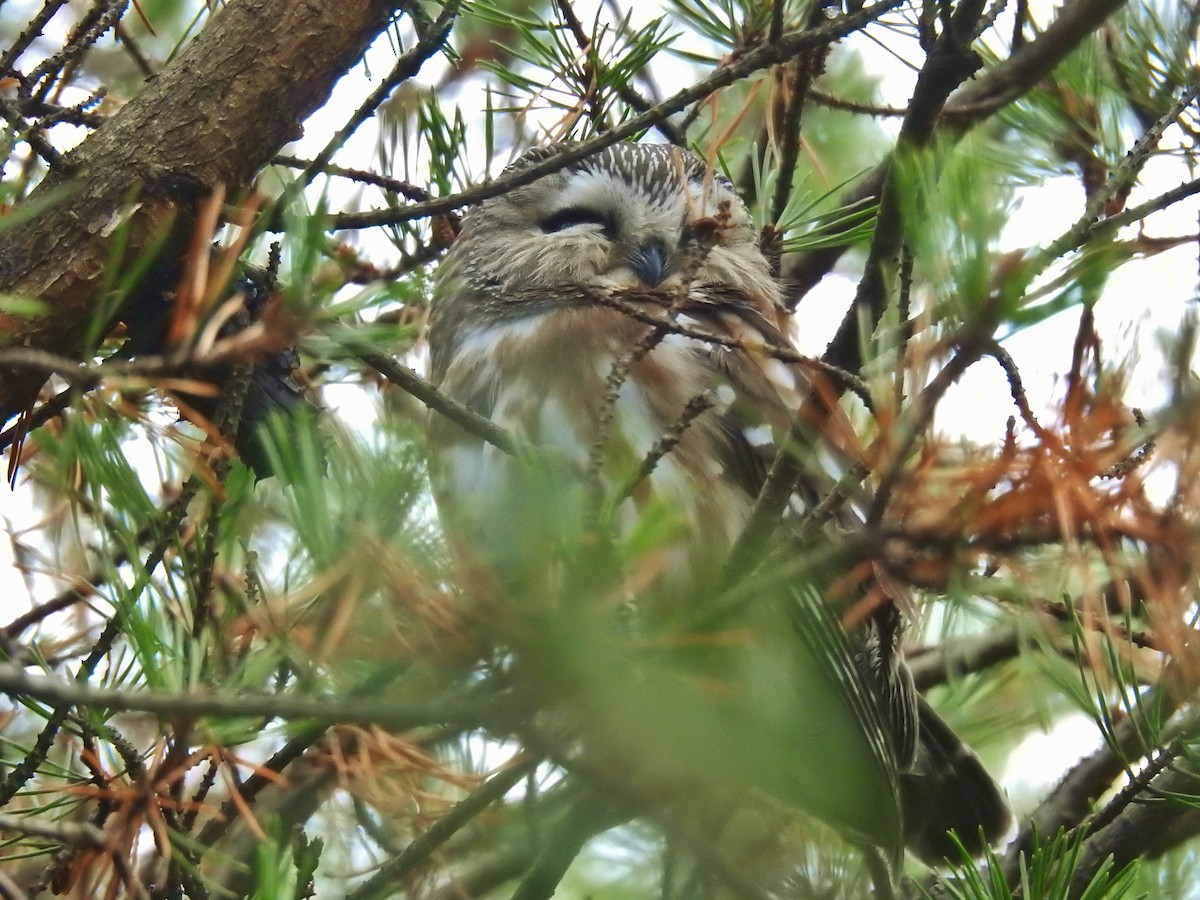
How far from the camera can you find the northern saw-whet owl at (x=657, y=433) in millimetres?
1256

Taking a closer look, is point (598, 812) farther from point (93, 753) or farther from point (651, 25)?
point (651, 25)

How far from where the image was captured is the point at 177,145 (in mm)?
1875

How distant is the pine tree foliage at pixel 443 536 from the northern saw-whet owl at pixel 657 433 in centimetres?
3

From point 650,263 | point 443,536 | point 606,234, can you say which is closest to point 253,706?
point 443,536

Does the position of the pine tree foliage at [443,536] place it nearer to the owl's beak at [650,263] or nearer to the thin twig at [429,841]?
the thin twig at [429,841]

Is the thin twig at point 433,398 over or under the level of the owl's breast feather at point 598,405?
under

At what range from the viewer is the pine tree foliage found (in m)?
1.17

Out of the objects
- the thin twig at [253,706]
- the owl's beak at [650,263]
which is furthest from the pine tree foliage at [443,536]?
the owl's beak at [650,263]

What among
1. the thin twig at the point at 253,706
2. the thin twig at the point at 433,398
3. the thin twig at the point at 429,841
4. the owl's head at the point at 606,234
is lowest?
the thin twig at the point at 429,841

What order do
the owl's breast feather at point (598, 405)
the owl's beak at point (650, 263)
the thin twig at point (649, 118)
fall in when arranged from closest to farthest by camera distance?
the thin twig at point (649, 118) < the owl's breast feather at point (598, 405) < the owl's beak at point (650, 263)

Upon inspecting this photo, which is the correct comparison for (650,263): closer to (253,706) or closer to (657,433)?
(657,433)

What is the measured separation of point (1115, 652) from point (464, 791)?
2.67 feet

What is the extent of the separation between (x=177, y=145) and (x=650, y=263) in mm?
1513

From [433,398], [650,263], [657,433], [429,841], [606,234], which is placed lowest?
[429,841]
